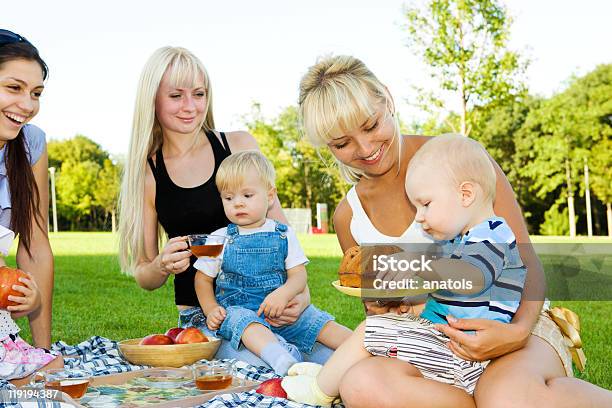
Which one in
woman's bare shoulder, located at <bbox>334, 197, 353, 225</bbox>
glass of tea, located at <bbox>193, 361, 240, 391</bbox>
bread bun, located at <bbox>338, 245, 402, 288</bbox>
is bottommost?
glass of tea, located at <bbox>193, 361, 240, 391</bbox>

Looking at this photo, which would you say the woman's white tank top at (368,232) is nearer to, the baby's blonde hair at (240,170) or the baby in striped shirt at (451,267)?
the baby in striped shirt at (451,267)

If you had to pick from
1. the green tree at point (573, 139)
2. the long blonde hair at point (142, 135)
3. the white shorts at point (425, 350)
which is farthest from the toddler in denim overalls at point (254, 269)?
the green tree at point (573, 139)

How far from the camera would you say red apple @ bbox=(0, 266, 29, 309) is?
3881 mm

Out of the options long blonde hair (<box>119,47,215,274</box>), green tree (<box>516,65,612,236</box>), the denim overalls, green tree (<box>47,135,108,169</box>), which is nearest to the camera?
the denim overalls

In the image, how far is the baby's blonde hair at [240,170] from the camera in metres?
4.47

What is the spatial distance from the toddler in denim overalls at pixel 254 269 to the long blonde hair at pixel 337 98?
790 millimetres

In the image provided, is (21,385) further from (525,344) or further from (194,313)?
(525,344)

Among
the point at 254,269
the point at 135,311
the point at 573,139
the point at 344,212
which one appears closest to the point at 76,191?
the point at 573,139

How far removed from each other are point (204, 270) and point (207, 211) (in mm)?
439

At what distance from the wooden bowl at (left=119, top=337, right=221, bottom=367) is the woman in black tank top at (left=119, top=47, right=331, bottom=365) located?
447mm

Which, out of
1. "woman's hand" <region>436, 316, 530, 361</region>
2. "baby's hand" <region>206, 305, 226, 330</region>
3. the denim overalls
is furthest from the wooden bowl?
"woman's hand" <region>436, 316, 530, 361</region>

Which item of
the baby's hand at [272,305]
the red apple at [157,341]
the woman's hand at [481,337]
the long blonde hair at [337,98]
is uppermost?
the long blonde hair at [337,98]

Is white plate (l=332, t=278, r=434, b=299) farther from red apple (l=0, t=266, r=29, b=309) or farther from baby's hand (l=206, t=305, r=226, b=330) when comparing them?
red apple (l=0, t=266, r=29, b=309)

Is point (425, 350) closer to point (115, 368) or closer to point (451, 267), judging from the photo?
point (451, 267)
